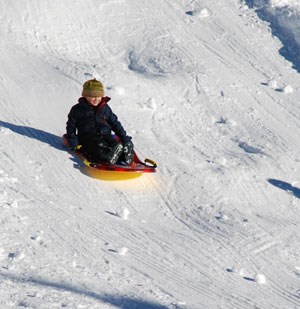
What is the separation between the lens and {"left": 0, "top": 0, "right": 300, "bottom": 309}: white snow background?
274 inches

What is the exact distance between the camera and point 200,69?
1173 centimetres

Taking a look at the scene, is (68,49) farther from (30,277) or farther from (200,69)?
(30,277)

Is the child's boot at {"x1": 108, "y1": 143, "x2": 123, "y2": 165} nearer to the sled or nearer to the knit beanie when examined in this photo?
the sled

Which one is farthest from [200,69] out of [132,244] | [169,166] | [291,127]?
[132,244]

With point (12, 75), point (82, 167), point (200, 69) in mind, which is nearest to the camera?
point (82, 167)

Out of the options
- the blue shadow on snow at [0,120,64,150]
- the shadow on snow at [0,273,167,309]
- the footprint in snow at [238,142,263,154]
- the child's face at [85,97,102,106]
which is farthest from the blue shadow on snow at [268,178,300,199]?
the shadow on snow at [0,273,167,309]

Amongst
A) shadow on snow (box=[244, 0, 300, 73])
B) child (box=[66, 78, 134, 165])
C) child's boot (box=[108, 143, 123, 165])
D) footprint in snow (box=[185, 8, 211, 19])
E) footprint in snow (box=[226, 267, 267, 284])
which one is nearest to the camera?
footprint in snow (box=[226, 267, 267, 284])

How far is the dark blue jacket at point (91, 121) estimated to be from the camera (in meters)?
9.24

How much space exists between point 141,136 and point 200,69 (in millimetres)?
2122

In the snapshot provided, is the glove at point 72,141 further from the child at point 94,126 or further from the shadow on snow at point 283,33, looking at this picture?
the shadow on snow at point 283,33

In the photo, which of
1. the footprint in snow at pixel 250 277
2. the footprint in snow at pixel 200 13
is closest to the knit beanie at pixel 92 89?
the footprint in snow at pixel 250 277

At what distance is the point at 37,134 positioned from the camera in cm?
959

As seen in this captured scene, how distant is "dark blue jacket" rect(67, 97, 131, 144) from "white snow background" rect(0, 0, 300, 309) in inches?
13.2

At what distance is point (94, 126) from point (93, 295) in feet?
10.6
